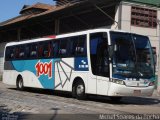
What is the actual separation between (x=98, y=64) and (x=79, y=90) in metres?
1.99

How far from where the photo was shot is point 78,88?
20172mm

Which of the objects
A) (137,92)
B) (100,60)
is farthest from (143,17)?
(137,92)

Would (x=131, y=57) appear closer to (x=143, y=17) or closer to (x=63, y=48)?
(x=63, y=48)

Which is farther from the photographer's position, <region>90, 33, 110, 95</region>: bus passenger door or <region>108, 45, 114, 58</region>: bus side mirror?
<region>90, 33, 110, 95</region>: bus passenger door

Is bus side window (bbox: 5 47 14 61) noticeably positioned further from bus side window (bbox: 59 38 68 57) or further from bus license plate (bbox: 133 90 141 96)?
bus license plate (bbox: 133 90 141 96)

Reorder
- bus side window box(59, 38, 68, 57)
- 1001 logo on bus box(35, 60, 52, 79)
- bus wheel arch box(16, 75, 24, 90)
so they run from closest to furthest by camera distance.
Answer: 1. bus side window box(59, 38, 68, 57)
2. 1001 logo on bus box(35, 60, 52, 79)
3. bus wheel arch box(16, 75, 24, 90)

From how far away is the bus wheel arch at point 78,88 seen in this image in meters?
19.7

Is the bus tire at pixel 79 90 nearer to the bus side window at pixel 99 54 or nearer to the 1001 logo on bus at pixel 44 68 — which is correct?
the bus side window at pixel 99 54

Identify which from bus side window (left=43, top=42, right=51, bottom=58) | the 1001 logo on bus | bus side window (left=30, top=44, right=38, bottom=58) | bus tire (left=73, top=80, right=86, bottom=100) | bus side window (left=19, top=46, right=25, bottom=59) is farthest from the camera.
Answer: bus side window (left=19, top=46, right=25, bottom=59)

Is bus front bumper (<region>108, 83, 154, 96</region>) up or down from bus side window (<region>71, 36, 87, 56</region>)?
down

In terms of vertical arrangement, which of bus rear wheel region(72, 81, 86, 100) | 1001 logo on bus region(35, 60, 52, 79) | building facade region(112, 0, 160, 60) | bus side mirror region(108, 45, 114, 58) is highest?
building facade region(112, 0, 160, 60)

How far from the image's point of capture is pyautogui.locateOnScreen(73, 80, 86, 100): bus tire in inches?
776

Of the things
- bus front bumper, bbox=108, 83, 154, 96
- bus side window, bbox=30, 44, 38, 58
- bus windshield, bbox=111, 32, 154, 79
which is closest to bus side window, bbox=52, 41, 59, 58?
bus side window, bbox=30, 44, 38, 58

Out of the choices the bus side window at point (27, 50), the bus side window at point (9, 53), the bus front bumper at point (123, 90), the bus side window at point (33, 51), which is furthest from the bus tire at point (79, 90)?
the bus side window at point (9, 53)
